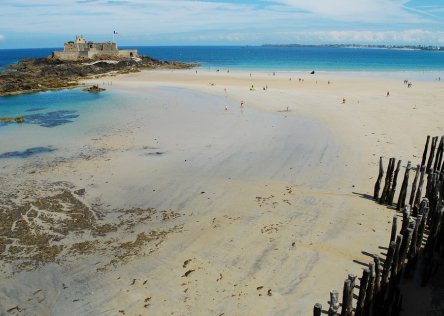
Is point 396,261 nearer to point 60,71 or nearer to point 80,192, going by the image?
point 80,192

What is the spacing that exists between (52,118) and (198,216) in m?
24.7

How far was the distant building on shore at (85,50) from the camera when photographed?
93.5 metres

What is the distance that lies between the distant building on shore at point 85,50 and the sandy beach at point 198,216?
236ft

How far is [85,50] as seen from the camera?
9456 centimetres

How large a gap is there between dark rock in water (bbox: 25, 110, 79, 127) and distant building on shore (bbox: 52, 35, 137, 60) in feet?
201

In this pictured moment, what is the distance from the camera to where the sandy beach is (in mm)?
10391

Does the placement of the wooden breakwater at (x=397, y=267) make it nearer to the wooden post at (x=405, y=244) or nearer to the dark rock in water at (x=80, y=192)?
the wooden post at (x=405, y=244)

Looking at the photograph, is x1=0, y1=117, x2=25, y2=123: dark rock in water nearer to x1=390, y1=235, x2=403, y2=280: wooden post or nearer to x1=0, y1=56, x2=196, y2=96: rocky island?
x1=0, y1=56, x2=196, y2=96: rocky island

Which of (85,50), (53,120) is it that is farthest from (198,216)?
(85,50)

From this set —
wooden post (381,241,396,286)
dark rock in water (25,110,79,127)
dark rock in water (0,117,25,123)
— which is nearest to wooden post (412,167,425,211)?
wooden post (381,241,396,286)

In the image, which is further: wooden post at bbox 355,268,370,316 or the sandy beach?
the sandy beach

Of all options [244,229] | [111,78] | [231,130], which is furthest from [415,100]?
[111,78]

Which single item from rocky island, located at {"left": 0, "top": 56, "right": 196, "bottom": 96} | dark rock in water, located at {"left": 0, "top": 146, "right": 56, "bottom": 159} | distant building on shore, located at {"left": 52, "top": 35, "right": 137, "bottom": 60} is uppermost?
distant building on shore, located at {"left": 52, "top": 35, "right": 137, "bottom": 60}

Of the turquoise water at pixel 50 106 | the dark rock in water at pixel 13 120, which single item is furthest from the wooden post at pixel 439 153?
the dark rock in water at pixel 13 120
